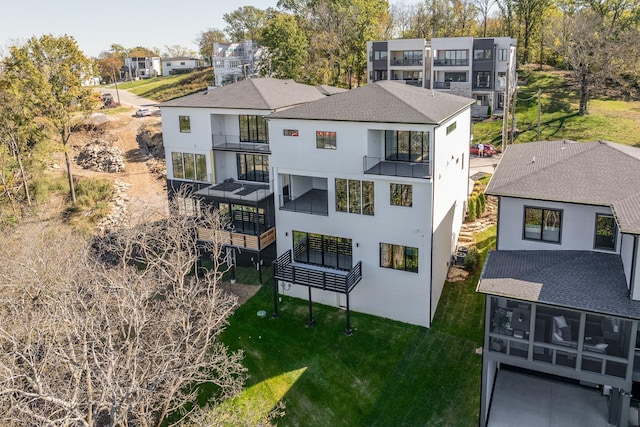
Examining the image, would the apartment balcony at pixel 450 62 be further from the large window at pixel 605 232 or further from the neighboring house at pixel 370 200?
the large window at pixel 605 232

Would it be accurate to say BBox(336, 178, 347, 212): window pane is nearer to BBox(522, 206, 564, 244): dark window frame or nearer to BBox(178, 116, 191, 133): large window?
BBox(522, 206, 564, 244): dark window frame

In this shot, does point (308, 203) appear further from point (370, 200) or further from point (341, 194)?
point (370, 200)

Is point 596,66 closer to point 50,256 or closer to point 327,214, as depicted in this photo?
point 327,214

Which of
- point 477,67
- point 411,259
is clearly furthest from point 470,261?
point 477,67

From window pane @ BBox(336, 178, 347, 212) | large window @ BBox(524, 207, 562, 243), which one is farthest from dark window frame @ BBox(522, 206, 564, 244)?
window pane @ BBox(336, 178, 347, 212)

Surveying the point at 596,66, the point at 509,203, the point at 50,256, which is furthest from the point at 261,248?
the point at 596,66
